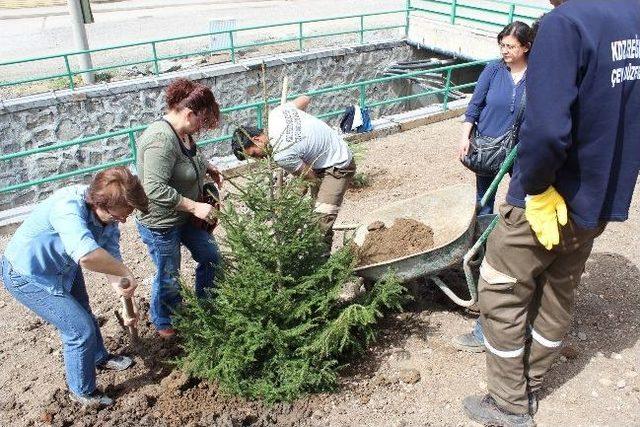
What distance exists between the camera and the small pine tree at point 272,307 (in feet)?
11.0

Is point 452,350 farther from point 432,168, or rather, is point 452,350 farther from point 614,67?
point 432,168

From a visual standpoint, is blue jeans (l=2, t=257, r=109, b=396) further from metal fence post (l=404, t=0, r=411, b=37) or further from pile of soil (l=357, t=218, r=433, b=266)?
metal fence post (l=404, t=0, r=411, b=37)

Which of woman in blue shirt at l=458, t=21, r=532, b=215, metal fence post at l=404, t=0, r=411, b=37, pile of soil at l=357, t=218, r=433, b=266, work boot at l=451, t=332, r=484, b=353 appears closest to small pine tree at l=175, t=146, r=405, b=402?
pile of soil at l=357, t=218, r=433, b=266

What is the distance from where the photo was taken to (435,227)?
4.34m

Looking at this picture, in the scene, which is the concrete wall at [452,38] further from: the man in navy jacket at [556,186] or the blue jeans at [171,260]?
the man in navy jacket at [556,186]

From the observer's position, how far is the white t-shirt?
3.93m

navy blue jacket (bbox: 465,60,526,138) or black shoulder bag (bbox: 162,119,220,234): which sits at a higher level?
navy blue jacket (bbox: 465,60,526,138)

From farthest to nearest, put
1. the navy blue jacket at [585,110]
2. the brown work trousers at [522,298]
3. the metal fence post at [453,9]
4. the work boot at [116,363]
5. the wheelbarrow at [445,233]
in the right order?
the metal fence post at [453,9], the work boot at [116,363], the wheelbarrow at [445,233], the brown work trousers at [522,298], the navy blue jacket at [585,110]

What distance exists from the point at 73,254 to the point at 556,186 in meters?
2.36

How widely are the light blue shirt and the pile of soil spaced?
5.66ft

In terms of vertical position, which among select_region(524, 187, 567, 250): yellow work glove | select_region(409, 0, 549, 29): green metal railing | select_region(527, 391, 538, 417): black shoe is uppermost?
select_region(524, 187, 567, 250): yellow work glove

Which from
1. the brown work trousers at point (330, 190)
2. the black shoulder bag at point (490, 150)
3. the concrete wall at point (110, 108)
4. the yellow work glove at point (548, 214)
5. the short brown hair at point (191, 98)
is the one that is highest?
the short brown hair at point (191, 98)

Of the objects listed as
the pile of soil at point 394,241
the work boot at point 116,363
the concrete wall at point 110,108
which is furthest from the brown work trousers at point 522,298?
the concrete wall at point 110,108

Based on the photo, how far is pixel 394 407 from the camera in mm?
3443
